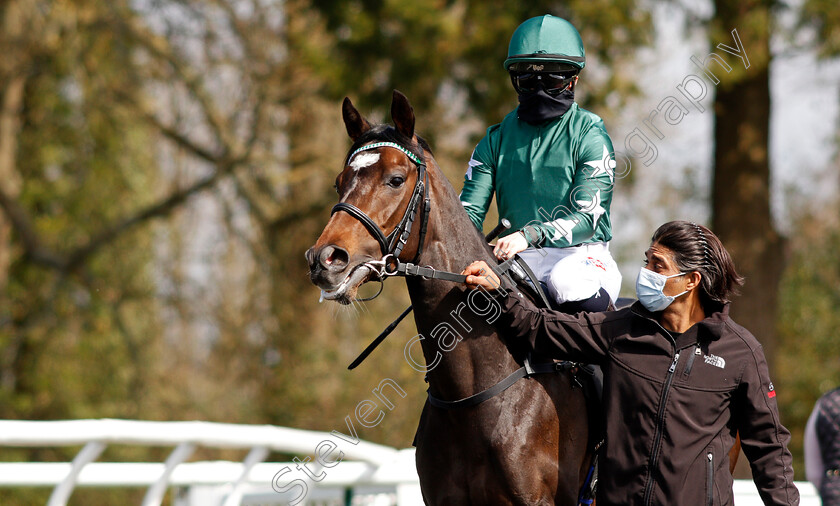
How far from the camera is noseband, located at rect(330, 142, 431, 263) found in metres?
3.11

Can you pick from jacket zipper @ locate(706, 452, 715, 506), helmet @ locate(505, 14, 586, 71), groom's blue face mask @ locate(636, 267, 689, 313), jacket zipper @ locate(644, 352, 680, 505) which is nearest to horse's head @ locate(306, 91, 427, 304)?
helmet @ locate(505, 14, 586, 71)

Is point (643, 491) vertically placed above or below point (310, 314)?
above

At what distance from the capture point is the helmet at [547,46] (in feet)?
12.4

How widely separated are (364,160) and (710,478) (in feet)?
5.35

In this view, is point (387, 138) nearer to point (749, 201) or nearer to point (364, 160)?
point (364, 160)

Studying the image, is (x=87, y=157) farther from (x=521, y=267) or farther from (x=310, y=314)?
(x=521, y=267)

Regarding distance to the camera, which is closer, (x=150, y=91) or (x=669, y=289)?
(x=669, y=289)

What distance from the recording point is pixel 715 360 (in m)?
3.23

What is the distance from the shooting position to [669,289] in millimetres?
3275

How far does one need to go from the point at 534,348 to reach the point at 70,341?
11.8 m

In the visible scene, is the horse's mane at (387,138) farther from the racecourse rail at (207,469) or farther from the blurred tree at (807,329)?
the blurred tree at (807,329)

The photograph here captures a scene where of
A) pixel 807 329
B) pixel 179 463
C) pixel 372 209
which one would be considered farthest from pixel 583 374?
pixel 807 329

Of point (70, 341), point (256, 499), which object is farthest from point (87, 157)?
point (256, 499)

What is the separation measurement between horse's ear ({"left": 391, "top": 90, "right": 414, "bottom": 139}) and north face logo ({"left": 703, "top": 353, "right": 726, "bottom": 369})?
1338 mm
